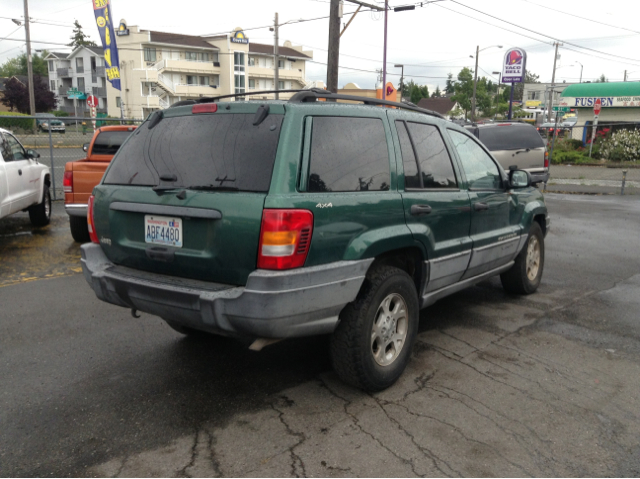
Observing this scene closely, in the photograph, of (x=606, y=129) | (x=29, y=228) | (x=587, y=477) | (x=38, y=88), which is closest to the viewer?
(x=587, y=477)

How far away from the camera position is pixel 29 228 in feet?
33.3

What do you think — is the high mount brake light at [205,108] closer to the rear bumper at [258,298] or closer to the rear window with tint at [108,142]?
the rear bumper at [258,298]

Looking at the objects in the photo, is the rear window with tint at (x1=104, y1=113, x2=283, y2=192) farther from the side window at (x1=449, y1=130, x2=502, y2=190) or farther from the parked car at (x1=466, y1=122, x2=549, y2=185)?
the parked car at (x1=466, y1=122, x2=549, y2=185)

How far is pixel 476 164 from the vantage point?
16.8ft

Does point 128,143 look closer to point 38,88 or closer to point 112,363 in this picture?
point 112,363

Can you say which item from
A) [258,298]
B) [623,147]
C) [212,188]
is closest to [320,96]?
[212,188]

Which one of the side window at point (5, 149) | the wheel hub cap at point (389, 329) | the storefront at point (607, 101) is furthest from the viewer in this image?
the storefront at point (607, 101)

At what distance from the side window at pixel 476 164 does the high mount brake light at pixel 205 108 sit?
218cm

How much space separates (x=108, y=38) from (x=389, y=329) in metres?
24.6

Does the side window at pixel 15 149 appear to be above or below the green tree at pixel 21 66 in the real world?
below

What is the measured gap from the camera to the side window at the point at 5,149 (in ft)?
27.8

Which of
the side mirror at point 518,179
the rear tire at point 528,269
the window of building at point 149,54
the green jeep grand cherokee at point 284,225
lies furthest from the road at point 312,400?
the window of building at point 149,54

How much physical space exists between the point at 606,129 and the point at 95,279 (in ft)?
103

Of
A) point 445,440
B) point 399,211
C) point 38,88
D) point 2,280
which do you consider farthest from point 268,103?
point 38,88
